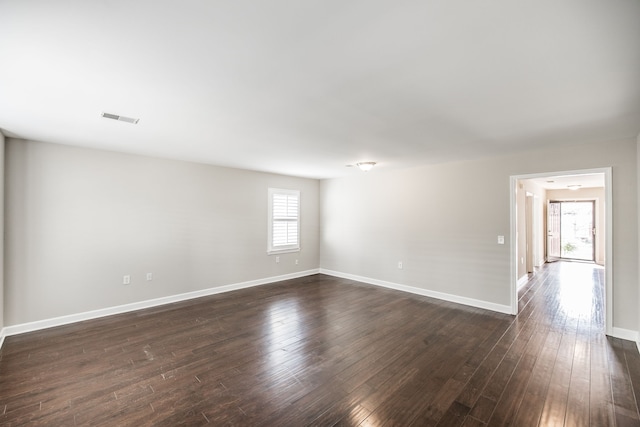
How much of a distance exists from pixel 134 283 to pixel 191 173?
6.75 ft

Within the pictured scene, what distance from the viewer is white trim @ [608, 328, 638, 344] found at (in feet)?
11.4

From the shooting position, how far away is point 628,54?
1.74 meters

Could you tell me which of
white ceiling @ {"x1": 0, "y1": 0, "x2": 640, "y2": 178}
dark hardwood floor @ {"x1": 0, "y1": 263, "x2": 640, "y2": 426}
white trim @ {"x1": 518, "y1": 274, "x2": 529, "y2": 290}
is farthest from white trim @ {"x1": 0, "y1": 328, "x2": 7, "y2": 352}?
white trim @ {"x1": 518, "y1": 274, "x2": 529, "y2": 290}

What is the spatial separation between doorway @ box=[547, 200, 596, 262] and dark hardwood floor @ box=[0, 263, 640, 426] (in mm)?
6506

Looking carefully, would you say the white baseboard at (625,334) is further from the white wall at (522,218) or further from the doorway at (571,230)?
the doorway at (571,230)

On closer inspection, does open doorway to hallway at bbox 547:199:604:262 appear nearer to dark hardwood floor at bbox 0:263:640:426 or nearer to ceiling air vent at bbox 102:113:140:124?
dark hardwood floor at bbox 0:263:640:426

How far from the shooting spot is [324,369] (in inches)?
110

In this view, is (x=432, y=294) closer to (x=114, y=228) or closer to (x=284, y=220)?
(x=284, y=220)

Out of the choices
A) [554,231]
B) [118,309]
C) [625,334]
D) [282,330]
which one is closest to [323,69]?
[282,330]

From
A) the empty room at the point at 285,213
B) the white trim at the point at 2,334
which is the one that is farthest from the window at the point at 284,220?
the white trim at the point at 2,334

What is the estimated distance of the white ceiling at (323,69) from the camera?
55.2 inches

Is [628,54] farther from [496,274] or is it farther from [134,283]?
[134,283]

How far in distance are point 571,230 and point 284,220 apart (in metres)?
10.2

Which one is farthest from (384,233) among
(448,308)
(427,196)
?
(448,308)
